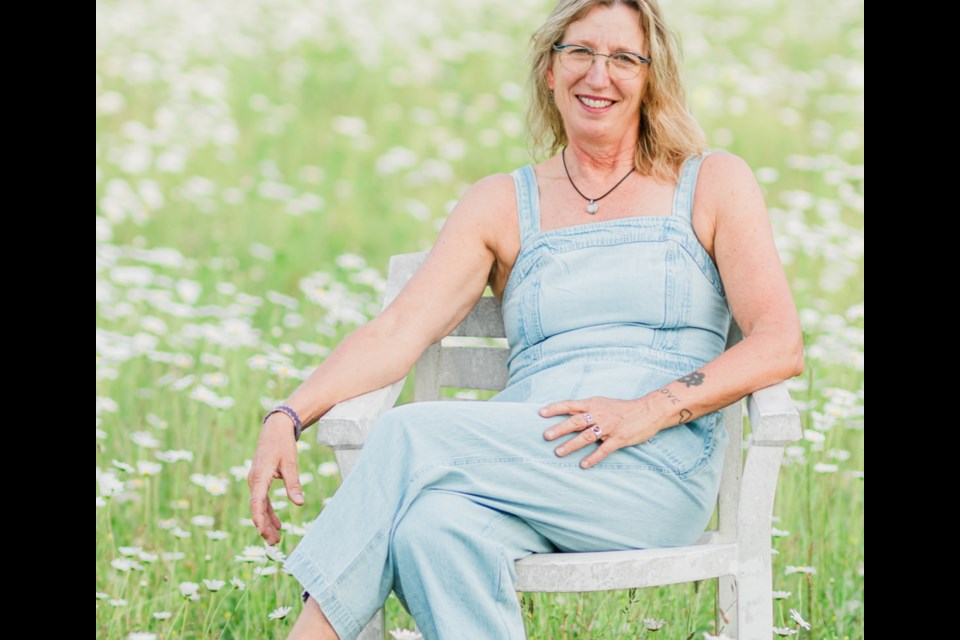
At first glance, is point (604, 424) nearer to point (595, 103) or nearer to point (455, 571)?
point (455, 571)

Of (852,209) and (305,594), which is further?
(852,209)

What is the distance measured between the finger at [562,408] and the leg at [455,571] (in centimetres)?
25

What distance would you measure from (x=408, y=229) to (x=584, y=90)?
3193 mm

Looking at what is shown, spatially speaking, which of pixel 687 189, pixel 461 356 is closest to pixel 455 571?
pixel 461 356

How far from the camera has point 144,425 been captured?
418 cm

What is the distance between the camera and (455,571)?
89.7 inches

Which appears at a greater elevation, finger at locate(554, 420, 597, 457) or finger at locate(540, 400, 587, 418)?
finger at locate(540, 400, 587, 418)

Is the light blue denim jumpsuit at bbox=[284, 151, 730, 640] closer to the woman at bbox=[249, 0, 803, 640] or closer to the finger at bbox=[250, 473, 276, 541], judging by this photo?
the woman at bbox=[249, 0, 803, 640]

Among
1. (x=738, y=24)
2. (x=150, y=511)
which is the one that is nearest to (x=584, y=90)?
(x=150, y=511)

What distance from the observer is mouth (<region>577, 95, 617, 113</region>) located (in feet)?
9.62

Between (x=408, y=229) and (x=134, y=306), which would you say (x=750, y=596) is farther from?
(x=408, y=229)

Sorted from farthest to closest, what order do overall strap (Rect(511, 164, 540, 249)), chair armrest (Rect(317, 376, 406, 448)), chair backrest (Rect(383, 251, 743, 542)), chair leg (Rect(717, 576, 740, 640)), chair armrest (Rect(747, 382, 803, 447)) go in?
chair backrest (Rect(383, 251, 743, 542)), overall strap (Rect(511, 164, 540, 249)), chair leg (Rect(717, 576, 740, 640)), chair armrest (Rect(317, 376, 406, 448)), chair armrest (Rect(747, 382, 803, 447))

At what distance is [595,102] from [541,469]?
939mm

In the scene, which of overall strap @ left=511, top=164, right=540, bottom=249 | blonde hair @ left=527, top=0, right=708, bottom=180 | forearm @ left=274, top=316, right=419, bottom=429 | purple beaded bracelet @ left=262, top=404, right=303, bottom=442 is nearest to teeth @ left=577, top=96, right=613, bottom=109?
blonde hair @ left=527, top=0, right=708, bottom=180
